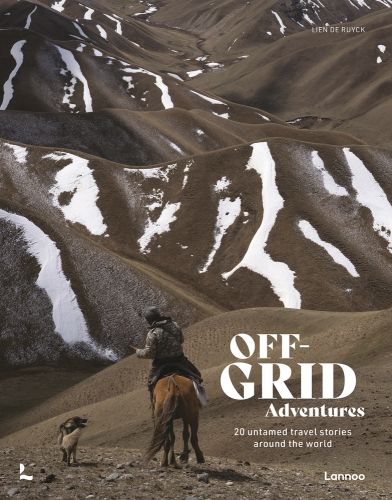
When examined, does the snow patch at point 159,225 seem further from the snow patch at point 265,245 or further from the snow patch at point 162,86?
the snow patch at point 162,86

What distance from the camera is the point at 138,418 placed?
101ft

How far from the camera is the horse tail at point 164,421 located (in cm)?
1558

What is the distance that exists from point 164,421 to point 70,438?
256cm

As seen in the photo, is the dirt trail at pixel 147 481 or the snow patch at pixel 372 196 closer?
the dirt trail at pixel 147 481

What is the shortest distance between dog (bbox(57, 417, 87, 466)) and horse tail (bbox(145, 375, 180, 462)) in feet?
6.52

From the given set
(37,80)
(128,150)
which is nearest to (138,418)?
(128,150)

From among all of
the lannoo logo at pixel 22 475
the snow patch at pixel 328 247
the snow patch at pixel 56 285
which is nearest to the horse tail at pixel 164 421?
the lannoo logo at pixel 22 475

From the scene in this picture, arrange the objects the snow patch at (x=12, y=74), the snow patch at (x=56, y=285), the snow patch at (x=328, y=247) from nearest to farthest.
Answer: the snow patch at (x=56, y=285), the snow patch at (x=328, y=247), the snow patch at (x=12, y=74)

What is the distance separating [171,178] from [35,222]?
86.7 feet

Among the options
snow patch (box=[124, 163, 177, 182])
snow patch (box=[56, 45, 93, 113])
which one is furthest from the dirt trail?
snow patch (box=[56, 45, 93, 113])

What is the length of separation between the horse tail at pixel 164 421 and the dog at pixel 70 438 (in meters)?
1.99

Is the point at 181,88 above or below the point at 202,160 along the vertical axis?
above

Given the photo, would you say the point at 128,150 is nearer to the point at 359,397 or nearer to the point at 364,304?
the point at 364,304

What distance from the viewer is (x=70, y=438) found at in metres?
16.8
